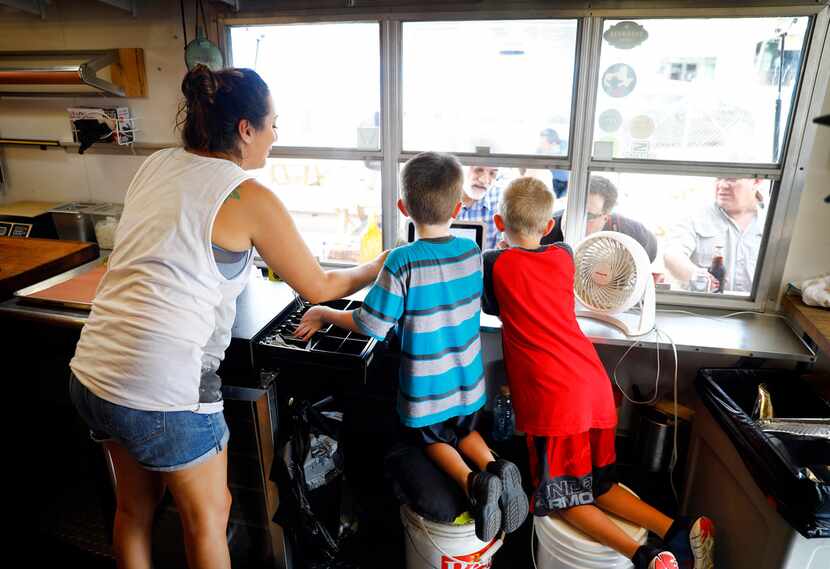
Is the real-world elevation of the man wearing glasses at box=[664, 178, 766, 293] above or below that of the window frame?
below

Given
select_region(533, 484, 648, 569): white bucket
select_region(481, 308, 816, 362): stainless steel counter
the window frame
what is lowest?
select_region(533, 484, 648, 569): white bucket

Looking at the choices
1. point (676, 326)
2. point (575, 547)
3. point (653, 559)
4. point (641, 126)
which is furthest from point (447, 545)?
point (641, 126)

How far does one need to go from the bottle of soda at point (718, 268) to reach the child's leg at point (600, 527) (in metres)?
1.07

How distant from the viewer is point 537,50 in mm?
1983

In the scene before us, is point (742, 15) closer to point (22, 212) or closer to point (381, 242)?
point (381, 242)

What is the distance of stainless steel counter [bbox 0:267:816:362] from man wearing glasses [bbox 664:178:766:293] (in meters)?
0.15

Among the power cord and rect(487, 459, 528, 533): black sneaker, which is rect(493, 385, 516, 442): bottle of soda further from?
rect(487, 459, 528, 533): black sneaker

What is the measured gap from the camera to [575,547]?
1415mm

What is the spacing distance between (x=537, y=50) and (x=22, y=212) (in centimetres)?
231

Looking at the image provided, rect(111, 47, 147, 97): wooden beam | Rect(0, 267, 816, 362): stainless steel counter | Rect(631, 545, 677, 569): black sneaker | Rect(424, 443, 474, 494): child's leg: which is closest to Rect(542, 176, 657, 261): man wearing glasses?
Rect(0, 267, 816, 362): stainless steel counter

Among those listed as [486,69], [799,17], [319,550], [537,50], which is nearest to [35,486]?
[319,550]

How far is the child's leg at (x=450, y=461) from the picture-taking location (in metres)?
Answer: 1.38

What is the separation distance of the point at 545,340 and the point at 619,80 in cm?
108

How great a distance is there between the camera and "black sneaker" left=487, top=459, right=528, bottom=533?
130cm
